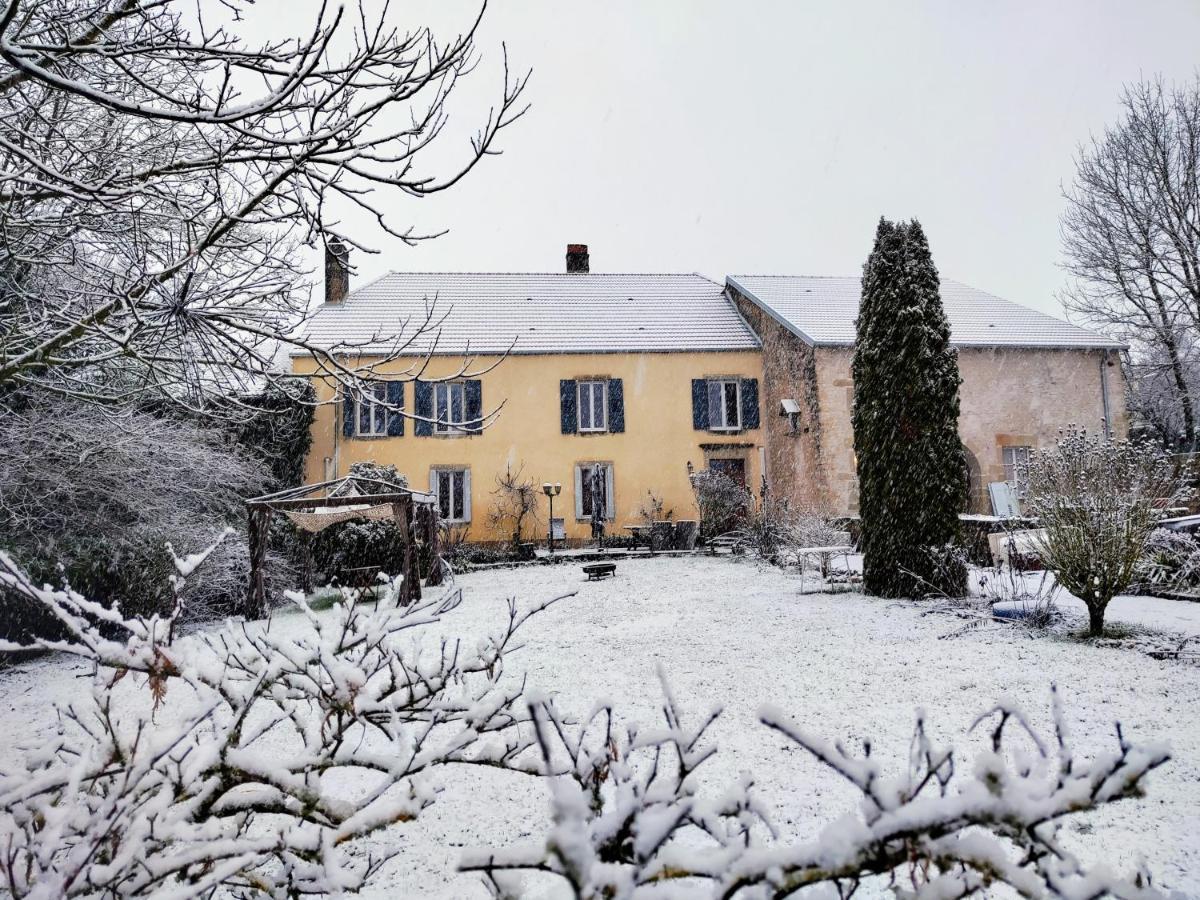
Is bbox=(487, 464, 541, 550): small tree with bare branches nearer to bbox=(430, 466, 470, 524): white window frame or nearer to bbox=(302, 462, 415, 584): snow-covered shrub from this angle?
bbox=(430, 466, 470, 524): white window frame

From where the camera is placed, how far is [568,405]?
18625 millimetres

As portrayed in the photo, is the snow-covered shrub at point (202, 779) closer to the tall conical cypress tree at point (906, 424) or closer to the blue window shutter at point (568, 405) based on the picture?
the tall conical cypress tree at point (906, 424)

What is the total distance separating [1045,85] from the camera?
2405cm

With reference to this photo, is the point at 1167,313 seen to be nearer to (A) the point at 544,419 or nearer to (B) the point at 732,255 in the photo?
(A) the point at 544,419

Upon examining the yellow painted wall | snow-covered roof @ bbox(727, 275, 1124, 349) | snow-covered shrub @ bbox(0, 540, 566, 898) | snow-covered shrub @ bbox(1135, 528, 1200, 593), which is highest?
snow-covered roof @ bbox(727, 275, 1124, 349)

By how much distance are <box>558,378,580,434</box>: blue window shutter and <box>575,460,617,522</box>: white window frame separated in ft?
3.33

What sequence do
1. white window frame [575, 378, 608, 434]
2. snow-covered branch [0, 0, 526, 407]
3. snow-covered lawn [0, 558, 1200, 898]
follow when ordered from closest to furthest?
snow-covered branch [0, 0, 526, 407]
snow-covered lawn [0, 558, 1200, 898]
white window frame [575, 378, 608, 434]

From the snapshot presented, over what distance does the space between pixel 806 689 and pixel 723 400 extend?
14.5 meters

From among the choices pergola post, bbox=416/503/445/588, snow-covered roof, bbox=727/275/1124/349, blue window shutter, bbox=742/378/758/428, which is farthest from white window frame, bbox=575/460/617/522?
pergola post, bbox=416/503/445/588

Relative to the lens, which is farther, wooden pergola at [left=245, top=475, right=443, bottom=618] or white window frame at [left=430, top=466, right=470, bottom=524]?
white window frame at [left=430, top=466, right=470, bottom=524]

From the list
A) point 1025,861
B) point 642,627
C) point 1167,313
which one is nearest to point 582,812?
point 1025,861

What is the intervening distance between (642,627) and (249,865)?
21.3 ft

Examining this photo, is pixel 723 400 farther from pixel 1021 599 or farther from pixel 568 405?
pixel 1021 599

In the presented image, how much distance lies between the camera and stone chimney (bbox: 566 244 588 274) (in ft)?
73.9
